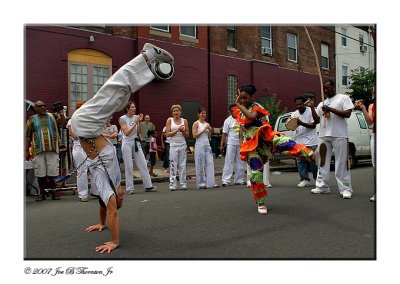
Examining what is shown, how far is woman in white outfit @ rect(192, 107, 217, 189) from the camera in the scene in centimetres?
825

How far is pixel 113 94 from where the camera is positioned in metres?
3.67

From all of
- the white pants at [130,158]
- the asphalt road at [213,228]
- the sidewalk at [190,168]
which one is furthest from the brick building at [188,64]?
the asphalt road at [213,228]

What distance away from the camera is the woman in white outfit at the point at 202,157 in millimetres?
8250

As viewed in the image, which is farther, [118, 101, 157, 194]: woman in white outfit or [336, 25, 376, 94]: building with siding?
[118, 101, 157, 194]: woman in white outfit

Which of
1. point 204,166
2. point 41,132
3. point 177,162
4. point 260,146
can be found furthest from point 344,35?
point 41,132

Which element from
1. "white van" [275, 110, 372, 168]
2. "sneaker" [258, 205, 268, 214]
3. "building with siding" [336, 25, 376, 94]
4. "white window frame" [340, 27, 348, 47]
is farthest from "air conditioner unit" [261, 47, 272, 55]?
"sneaker" [258, 205, 268, 214]

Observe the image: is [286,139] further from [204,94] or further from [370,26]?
[204,94]

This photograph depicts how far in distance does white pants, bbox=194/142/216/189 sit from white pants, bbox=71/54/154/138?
182 inches

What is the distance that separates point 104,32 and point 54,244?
8.90 metres

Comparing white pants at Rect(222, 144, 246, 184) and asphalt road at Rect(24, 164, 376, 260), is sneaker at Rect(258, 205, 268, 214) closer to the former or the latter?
asphalt road at Rect(24, 164, 376, 260)

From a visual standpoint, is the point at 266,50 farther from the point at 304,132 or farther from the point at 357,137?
the point at 304,132

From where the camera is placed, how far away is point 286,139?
5.34 meters

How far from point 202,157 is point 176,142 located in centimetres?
71
